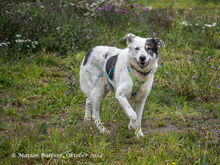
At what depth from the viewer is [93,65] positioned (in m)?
4.54

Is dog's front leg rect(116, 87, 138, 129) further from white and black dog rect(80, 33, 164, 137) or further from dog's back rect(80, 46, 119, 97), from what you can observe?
dog's back rect(80, 46, 119, 97)

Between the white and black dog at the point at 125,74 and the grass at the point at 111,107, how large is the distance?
276 millimetres

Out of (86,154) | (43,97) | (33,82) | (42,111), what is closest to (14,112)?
(42,111)

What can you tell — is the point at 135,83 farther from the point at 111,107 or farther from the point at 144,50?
the point at 111,107

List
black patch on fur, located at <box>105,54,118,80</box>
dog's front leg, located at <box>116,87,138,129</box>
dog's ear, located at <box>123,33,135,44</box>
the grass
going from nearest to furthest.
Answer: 1. the grass
2. dog's front leg, located at <box>116,87,138,129</box>
3. dog's ear, located at <box>123,33,135,44</box>
4. black patch on fur, located at <box>105,54,118,80</box>

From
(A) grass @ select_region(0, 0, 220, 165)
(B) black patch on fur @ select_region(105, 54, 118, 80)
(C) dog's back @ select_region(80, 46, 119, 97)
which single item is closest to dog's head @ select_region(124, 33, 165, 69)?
(B) black patch on fur @ select_region(105, 54, 118, 80)

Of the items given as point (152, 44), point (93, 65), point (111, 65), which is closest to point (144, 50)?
point (152, 44)

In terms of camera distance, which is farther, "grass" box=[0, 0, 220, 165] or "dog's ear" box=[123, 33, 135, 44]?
"dog's ear" box=[123, 33, 135, 44]

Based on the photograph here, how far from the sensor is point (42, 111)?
476 cm

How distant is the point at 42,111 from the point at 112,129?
1509mm

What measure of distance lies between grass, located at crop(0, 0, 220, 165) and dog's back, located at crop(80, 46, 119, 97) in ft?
1.66

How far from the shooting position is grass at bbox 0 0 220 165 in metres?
3.18

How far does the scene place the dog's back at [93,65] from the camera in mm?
4473

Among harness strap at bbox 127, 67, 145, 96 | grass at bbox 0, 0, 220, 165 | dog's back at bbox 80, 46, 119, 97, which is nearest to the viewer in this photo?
grass at bbox 0, 0, 220, 165
